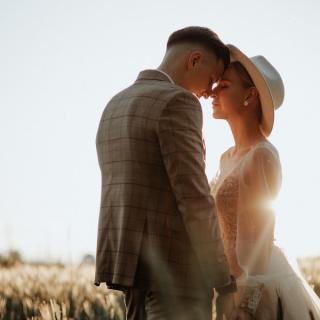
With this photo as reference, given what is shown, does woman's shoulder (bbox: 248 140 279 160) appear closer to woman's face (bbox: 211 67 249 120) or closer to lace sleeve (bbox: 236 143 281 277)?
lace sleeve (bbox: 236 143 281 277)

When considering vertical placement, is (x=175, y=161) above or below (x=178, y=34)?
below

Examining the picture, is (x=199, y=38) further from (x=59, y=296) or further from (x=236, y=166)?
(x=59, y=296)

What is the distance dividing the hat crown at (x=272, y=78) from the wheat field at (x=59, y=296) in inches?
58.4

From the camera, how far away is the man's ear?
3.71 m

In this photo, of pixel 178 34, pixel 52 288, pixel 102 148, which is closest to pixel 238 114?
pixel 178 34

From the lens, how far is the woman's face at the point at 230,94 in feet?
14.6

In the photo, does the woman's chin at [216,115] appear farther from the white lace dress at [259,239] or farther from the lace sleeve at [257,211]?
the lace sleeve at [257,211]

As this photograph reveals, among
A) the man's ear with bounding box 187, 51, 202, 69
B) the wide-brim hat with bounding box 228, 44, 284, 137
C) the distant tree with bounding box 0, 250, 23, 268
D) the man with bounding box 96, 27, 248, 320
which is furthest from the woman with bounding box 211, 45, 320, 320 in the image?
the distant tree with bounding box 0, 250, 23, 268

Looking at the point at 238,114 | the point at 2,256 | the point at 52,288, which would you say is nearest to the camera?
the point at 238,114

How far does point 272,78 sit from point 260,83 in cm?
26

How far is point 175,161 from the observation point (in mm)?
3252

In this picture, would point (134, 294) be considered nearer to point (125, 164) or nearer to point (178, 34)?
point (125, 164)

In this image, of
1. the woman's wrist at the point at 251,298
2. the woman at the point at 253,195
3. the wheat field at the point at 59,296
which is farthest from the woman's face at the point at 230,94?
the wheat field at the point at 59,296

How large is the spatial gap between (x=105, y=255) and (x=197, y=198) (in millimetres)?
612
